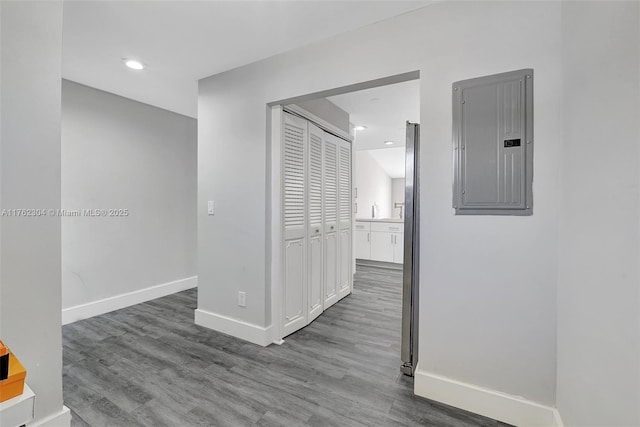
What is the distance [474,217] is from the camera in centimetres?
168

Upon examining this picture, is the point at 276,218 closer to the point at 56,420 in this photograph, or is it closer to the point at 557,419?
the point at 56,420

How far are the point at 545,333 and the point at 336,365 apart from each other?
4.38 ft

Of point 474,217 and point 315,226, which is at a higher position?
point 474,217

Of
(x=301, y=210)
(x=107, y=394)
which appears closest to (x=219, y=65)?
(x=301, y=210)

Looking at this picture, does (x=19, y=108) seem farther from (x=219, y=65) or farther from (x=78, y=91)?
(x=78, y=91)

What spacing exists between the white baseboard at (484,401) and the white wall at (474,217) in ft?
0.12

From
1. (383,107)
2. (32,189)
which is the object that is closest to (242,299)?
(32,189)

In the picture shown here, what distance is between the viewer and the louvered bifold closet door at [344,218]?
3648 mm

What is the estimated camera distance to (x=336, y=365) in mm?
2180

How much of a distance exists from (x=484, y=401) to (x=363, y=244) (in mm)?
4373

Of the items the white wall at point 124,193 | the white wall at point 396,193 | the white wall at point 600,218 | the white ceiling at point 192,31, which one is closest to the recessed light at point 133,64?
the white ceiling at point 192,31

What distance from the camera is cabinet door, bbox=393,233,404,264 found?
18.2 ft

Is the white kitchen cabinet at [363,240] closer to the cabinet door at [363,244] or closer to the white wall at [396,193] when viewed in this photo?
the cabinet door at [363,244]

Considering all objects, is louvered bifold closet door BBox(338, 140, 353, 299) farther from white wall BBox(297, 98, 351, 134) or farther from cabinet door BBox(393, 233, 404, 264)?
cabinet door BBox(393, 233, 404, 264)
